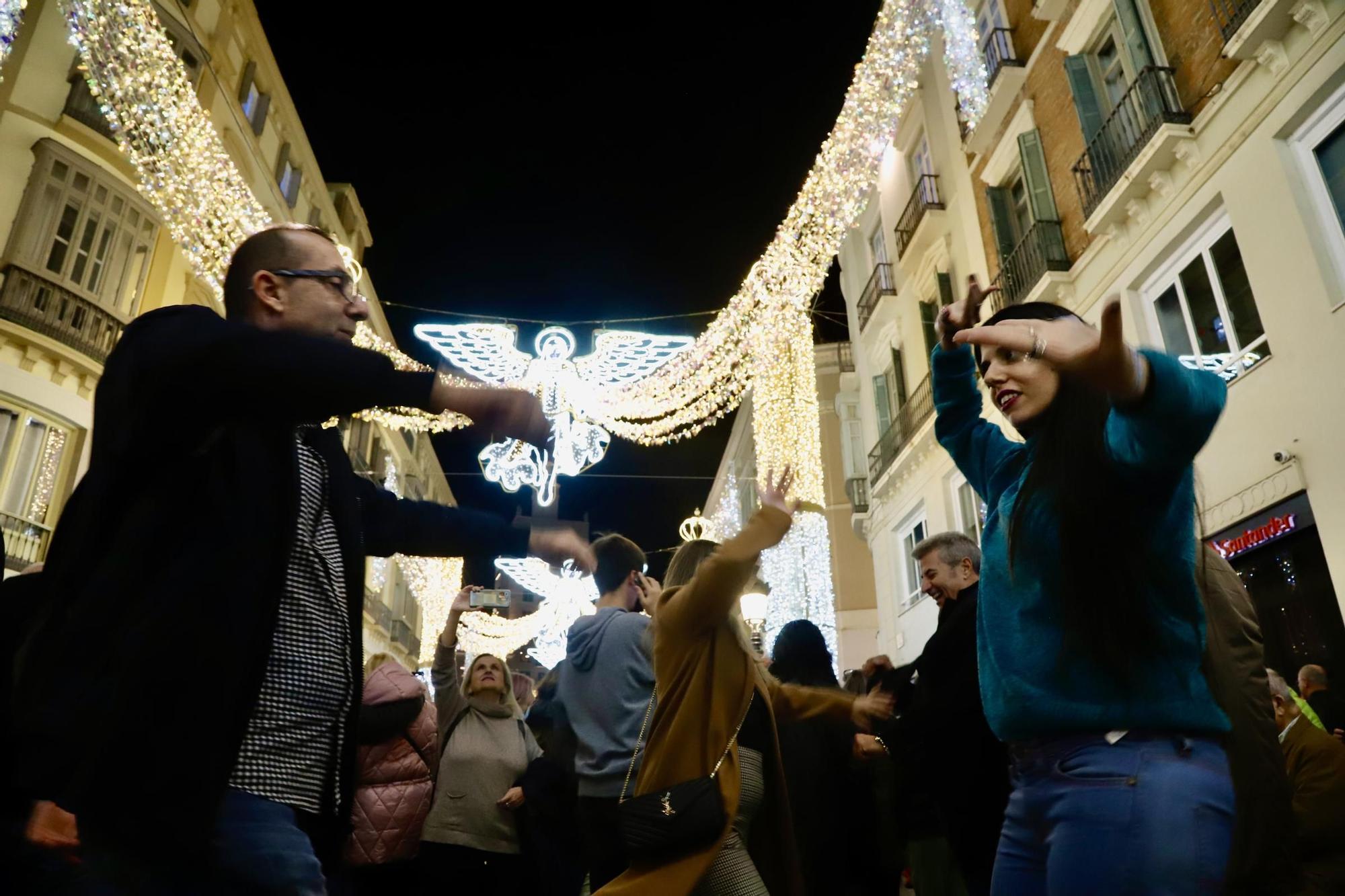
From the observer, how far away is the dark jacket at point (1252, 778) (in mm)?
1771

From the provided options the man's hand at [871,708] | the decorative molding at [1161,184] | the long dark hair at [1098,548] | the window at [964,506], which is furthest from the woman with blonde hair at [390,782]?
the window at [964,506]

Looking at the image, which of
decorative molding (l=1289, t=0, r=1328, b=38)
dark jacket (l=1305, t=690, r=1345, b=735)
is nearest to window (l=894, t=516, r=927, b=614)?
dark jacket (l=1305, t=690, r=1345, b=735)

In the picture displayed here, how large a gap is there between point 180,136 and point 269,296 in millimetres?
8422

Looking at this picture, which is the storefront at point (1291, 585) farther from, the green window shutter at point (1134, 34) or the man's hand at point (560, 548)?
the man's hand at point (560, 548)

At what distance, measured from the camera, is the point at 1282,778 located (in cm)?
194

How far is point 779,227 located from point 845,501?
17.3 meters

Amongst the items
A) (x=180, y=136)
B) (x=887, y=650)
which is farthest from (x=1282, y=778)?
(x=887, y=650)

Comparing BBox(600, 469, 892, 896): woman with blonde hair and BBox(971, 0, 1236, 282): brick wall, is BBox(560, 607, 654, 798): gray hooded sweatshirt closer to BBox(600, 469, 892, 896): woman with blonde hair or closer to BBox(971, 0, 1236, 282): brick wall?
BBox(600, 469, 892, 896): woman with blonde hair

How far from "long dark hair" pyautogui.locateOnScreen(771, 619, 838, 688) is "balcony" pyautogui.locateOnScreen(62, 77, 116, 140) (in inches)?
592

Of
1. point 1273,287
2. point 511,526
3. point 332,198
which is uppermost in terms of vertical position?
point 332,198

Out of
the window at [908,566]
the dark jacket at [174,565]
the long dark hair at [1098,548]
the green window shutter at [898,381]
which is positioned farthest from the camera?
the green window shutter at [898,381]

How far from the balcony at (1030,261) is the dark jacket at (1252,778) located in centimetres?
1013

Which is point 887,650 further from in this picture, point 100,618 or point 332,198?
point 332,198

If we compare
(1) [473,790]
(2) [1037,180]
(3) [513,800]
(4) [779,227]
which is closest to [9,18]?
(4) [779,227]
